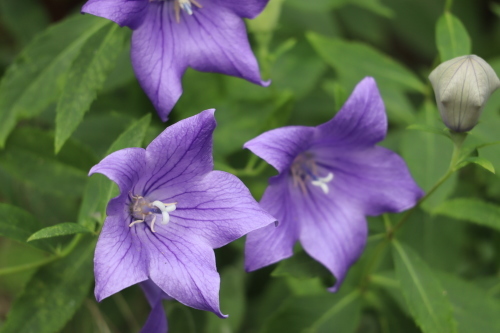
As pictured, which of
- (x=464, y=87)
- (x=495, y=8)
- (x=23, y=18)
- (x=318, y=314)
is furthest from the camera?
(x=495, y=8)

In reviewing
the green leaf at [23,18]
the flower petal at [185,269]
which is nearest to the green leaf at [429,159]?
the flower petal at [185,269]

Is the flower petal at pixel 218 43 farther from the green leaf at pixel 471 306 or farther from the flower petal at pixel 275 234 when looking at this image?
the green leaf at pixel 471 306

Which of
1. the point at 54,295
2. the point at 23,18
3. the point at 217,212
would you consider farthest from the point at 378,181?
the point at 23,18

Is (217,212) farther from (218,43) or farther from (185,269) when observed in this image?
(218,43)

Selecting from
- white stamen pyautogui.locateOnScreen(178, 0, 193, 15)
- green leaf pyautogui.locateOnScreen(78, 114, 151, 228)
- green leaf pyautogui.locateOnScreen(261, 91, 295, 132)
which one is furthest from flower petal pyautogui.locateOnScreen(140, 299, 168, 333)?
white stamen pyautogui.locateOnScreen(178, 0, 193, 15)

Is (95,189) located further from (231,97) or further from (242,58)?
(231,97)

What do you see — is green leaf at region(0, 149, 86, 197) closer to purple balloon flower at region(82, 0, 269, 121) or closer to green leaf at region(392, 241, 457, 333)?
purple balloon flower at region(82, 0, 269, 121)
